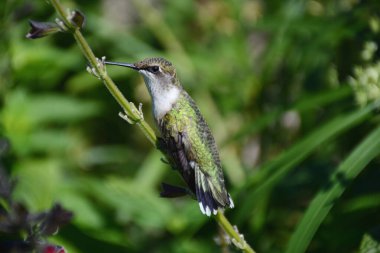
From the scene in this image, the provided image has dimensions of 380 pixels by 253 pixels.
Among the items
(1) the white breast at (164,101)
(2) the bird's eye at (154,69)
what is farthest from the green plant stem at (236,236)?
(2) the bird's eye at (154,69)

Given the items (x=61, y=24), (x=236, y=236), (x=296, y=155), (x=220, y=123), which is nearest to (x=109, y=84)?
(x=61, y=24)

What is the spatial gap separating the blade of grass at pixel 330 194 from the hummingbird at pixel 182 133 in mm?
244

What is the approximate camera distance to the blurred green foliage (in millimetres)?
2875

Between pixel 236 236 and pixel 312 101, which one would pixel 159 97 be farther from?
pixel 312 101

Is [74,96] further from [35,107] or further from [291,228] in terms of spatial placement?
[291,228]

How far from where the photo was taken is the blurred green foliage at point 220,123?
9.43 feet

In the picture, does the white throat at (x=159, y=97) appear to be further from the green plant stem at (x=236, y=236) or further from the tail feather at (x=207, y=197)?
the green plant stem at (x=236, y=236)

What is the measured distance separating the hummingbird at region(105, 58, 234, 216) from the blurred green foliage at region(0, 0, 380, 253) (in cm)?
32

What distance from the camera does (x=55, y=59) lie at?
407cm

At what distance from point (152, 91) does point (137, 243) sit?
82.0 inches

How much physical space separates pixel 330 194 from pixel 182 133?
0.51m

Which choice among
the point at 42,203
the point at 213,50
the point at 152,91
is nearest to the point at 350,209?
the point at 152,91

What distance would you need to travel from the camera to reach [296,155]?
8.84ft

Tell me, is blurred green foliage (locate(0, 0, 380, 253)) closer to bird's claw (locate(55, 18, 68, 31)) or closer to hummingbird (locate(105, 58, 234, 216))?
hummingbird (locate(105, 58, 234, 216))
